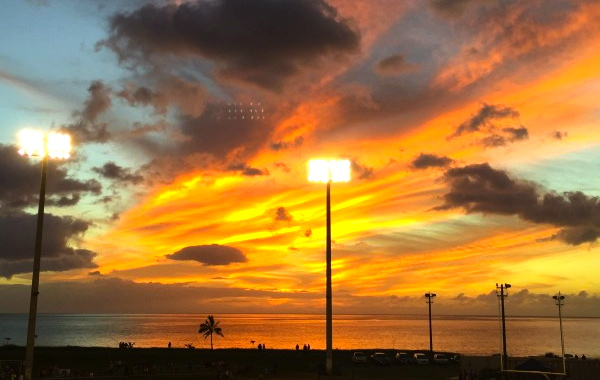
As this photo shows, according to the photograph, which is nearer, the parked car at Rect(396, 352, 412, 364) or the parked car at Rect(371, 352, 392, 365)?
the parked car at Rect(371, 352, 392, 365)

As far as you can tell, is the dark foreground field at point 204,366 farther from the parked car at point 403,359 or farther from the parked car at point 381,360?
the parked car at point 403,359

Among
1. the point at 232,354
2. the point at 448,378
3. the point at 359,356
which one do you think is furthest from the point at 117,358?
the point at 448,378

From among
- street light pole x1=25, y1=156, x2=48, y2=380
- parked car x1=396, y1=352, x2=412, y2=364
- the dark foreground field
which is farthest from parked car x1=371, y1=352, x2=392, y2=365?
street light pole x1=25, y1=156, x2=48, y2=380

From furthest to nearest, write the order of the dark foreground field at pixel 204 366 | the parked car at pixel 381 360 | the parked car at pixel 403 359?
the parked car at pixel 403 359, the parked car at pixel 381 360, the dark foreground field at pixel 204 366

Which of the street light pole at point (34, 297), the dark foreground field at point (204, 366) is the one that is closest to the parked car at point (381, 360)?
the dark foreground field at point (204, 366)

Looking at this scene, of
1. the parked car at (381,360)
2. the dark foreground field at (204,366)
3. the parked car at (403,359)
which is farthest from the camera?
the parked car at (403,359)

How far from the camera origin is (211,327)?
108 meters

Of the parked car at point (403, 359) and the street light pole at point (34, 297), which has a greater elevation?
the street light pole at point (34, 297)

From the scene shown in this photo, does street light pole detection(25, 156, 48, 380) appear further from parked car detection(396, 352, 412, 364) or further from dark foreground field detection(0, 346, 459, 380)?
parked car detection(396, 352, 412, 364)

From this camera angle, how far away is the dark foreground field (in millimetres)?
51250

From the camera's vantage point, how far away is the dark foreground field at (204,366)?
5125 cm

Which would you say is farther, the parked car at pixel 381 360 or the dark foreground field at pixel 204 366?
the parked car at pixel 381 360

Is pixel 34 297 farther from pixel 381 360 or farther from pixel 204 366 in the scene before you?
pixel 381 360

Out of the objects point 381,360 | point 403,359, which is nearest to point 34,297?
point 381,360
